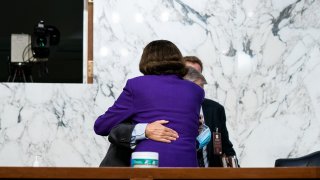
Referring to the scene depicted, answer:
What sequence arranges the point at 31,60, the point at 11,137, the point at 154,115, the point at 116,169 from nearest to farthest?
the point at 116,169
the point at 154,115
the point at 11,137
the point at 31,60

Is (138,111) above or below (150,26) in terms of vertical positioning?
below

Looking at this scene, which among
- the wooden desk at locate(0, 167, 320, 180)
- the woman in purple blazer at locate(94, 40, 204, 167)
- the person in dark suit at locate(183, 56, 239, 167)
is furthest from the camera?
the person in dark suit at locate(183, 56, 239, 167)

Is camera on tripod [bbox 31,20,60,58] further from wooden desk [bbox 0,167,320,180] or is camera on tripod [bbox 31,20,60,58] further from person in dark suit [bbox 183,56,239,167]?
wooden desk [bbox 0,167,320,180]

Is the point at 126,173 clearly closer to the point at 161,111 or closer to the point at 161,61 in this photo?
the point at 161,111

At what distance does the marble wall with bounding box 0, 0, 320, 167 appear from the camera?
4109 mm

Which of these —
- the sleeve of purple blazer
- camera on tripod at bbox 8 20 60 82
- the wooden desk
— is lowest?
the wooden desk

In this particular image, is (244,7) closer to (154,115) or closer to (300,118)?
(300,118)

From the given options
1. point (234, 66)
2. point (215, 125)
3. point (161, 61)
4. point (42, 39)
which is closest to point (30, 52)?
point (42, 39)

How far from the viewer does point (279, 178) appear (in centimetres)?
154

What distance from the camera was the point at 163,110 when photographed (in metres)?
2.26

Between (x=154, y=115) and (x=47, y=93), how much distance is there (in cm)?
200

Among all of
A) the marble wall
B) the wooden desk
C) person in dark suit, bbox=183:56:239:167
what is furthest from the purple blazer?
the marble wall

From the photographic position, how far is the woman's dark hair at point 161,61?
2.34 metres

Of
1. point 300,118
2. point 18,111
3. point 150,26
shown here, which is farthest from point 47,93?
point 300,118
